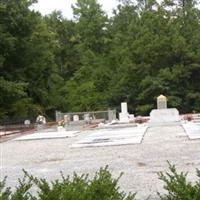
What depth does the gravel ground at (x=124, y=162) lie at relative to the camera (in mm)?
10438

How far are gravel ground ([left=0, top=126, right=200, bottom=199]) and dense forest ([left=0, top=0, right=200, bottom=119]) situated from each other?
2721cm

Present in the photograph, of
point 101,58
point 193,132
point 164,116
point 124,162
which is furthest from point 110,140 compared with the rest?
point 101,58

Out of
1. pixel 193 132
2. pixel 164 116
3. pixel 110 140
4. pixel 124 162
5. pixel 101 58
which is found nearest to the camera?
pixel 124 162

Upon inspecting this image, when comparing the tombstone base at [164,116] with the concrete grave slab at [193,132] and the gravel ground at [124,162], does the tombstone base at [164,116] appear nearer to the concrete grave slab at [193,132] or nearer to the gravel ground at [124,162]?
the concrete grave slab at [193,132]

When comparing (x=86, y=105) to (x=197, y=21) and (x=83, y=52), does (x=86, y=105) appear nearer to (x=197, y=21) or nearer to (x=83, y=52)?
(x=83, y=52)

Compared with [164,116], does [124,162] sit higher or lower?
lower

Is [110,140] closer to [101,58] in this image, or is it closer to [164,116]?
[164,116]

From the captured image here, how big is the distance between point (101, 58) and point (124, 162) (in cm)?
5131

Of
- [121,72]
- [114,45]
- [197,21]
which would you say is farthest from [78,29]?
[197,21]

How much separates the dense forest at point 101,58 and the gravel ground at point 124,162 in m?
27.2

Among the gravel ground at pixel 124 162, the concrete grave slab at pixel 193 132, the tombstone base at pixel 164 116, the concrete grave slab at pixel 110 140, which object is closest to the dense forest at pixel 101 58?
the tombstone base at pixel 164 116

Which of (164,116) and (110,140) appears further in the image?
(164,116)

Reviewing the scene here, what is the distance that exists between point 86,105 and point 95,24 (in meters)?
11.8

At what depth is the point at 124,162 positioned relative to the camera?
44.8 feet
